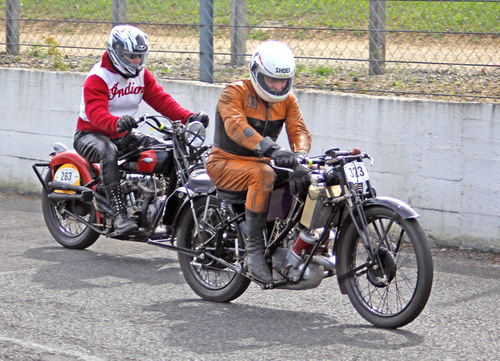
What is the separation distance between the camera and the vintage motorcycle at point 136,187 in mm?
7008

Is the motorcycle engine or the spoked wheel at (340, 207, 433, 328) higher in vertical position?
the motorcycle engine

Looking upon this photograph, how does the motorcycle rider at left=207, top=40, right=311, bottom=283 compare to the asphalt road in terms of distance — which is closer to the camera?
the asphalt road

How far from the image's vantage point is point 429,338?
5.38m

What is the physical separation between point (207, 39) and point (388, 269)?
15.2 feet

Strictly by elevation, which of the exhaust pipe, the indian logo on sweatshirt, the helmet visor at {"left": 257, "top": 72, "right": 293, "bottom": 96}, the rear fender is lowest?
the exhaust pipe

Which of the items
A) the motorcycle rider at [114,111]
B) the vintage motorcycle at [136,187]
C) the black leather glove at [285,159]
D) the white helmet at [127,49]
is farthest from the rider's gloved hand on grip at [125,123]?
the black leather glove at [285,159]

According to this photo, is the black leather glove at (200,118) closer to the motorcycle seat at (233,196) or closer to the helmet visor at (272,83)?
the motorcycle seat at (233,196)

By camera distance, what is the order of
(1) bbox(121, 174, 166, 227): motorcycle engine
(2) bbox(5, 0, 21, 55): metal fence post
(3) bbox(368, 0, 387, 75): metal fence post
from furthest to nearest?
(2) bbox(5, 0, 21, 55): metal fence post < (3) bbox(368, 0, 387, 75): metal fence post < (1) bbox(121, 174, 166, 227): motorcycle engine

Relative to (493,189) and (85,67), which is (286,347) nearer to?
(493,189)

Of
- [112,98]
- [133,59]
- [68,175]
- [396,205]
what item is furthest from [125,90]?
[396,205]

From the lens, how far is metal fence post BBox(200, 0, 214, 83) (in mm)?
9352

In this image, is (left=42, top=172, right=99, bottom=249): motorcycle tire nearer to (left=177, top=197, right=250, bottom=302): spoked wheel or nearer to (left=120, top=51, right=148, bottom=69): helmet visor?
(left=120, top=51, right=148, bottom=69): helmet visor

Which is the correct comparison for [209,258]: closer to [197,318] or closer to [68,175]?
[197,318]

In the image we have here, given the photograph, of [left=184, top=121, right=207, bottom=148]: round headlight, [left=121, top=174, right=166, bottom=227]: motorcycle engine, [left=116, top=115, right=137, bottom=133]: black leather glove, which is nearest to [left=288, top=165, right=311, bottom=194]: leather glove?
[left=184, top=121, right=207, bottom=148]: round headlight
